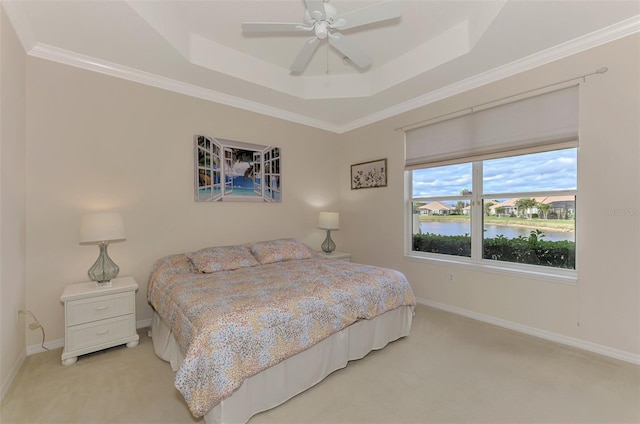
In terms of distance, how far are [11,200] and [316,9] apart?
2615 mm

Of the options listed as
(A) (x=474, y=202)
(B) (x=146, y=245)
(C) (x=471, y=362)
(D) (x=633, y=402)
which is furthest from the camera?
(A) (x=474, y=202)

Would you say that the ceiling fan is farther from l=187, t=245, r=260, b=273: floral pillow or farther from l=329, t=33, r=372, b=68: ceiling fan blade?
l=187, t=245, r=260, b=273: floral pillow

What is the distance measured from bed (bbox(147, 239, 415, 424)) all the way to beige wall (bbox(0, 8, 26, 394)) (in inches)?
36.1

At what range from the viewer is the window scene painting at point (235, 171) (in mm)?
3402

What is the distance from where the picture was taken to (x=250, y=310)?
178 cm

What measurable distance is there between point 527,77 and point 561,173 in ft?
3.32

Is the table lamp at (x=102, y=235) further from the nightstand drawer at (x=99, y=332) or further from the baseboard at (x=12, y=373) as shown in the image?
the baseboard at (x=12, y=373)

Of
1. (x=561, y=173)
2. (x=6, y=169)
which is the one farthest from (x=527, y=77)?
(x=6, y=169)

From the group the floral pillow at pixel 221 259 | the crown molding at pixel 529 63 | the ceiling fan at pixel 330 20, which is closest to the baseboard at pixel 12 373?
the floral pillow at pixel 221 259

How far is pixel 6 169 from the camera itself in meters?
2.00

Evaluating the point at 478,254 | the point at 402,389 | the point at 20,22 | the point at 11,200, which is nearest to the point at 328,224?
the point at 478,254

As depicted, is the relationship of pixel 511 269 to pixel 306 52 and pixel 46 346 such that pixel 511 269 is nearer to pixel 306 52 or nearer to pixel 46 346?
pixel 306 52

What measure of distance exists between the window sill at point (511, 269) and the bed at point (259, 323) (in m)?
1.07

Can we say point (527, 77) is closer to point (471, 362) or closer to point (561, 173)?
point (561, 173)
